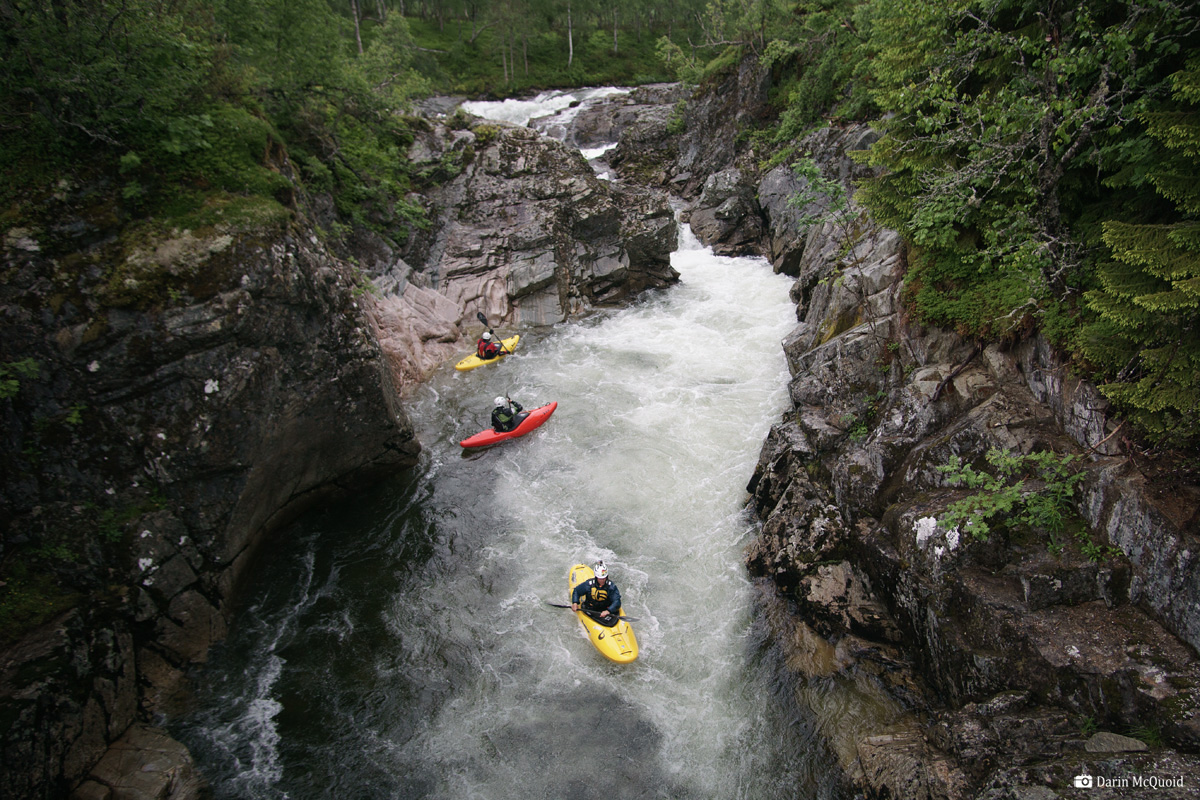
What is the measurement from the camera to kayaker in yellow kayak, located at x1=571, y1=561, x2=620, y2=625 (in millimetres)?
8422

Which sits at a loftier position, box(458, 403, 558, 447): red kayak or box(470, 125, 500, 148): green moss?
box(470, 125, 500, 148): green moss

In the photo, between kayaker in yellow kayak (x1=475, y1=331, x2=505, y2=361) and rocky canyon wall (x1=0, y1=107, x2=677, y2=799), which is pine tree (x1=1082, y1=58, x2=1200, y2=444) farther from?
kayaker in yellow kayak (x1=475, y1=331, x2=505, y2=361)

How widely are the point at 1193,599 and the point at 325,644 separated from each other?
10.4 m

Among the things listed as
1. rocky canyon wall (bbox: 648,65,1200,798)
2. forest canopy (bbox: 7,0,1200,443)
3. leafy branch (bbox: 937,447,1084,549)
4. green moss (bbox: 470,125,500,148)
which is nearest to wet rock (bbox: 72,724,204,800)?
forest canopy (bbox: 7,0,1200,443)

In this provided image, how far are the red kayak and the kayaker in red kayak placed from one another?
10 centimetres

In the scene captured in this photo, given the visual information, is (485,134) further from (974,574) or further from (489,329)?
(974,574)

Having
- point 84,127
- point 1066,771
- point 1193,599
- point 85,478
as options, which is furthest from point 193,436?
point 1193,599

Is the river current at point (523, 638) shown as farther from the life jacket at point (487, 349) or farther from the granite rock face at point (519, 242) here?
the granite rock face at point (519, 242)

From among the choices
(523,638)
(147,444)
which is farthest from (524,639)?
(147,444)

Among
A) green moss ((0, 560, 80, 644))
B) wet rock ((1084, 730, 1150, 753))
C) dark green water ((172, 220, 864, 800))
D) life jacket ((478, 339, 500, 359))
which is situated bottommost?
dark green water ((172, 220, 864, 800))

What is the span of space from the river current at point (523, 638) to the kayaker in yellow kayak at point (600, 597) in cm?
48

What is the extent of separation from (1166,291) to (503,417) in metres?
11.0

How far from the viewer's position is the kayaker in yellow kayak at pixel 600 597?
8422mm

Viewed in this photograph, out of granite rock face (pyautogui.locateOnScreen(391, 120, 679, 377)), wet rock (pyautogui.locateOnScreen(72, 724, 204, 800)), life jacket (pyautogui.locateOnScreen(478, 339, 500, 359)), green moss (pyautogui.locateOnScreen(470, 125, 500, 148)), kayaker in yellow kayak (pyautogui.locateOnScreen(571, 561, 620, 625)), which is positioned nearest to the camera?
wet rock (pyautogui.locateOnScreen(72, 724, 204, 800))
